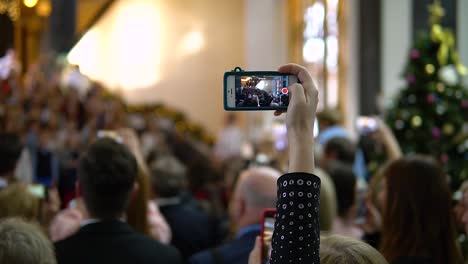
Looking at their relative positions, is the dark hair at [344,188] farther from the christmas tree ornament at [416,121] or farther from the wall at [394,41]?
the wall at [394,41]

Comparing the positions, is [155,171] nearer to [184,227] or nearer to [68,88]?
[184,227]

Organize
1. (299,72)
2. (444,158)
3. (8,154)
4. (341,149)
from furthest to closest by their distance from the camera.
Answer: (444,158) → (341,149) → (8,154) → (299,72)

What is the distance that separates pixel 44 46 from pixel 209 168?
34.3 ft

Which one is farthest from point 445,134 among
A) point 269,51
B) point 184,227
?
point 269,51

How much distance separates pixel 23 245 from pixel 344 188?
223 cm

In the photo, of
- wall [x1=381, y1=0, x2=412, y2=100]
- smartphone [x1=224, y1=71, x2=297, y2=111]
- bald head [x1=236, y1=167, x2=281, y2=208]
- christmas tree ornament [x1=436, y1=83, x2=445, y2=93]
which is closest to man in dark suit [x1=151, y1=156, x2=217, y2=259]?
bald head [x1=236, y1=167, x2=281, y2=208]

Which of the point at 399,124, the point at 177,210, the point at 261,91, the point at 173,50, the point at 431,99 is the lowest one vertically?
the point at 177,210

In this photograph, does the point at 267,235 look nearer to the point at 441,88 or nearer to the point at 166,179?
the point at 166,179

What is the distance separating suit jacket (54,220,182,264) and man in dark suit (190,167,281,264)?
31 centimetres

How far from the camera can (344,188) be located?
3.96 metres

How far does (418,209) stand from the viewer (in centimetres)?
304

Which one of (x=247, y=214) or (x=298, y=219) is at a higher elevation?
(x=298, y=219)

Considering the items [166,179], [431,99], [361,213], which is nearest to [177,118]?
[431,99]

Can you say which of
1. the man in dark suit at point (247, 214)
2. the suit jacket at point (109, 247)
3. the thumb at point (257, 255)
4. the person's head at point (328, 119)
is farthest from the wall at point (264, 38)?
the thumb at point (257, 255)
